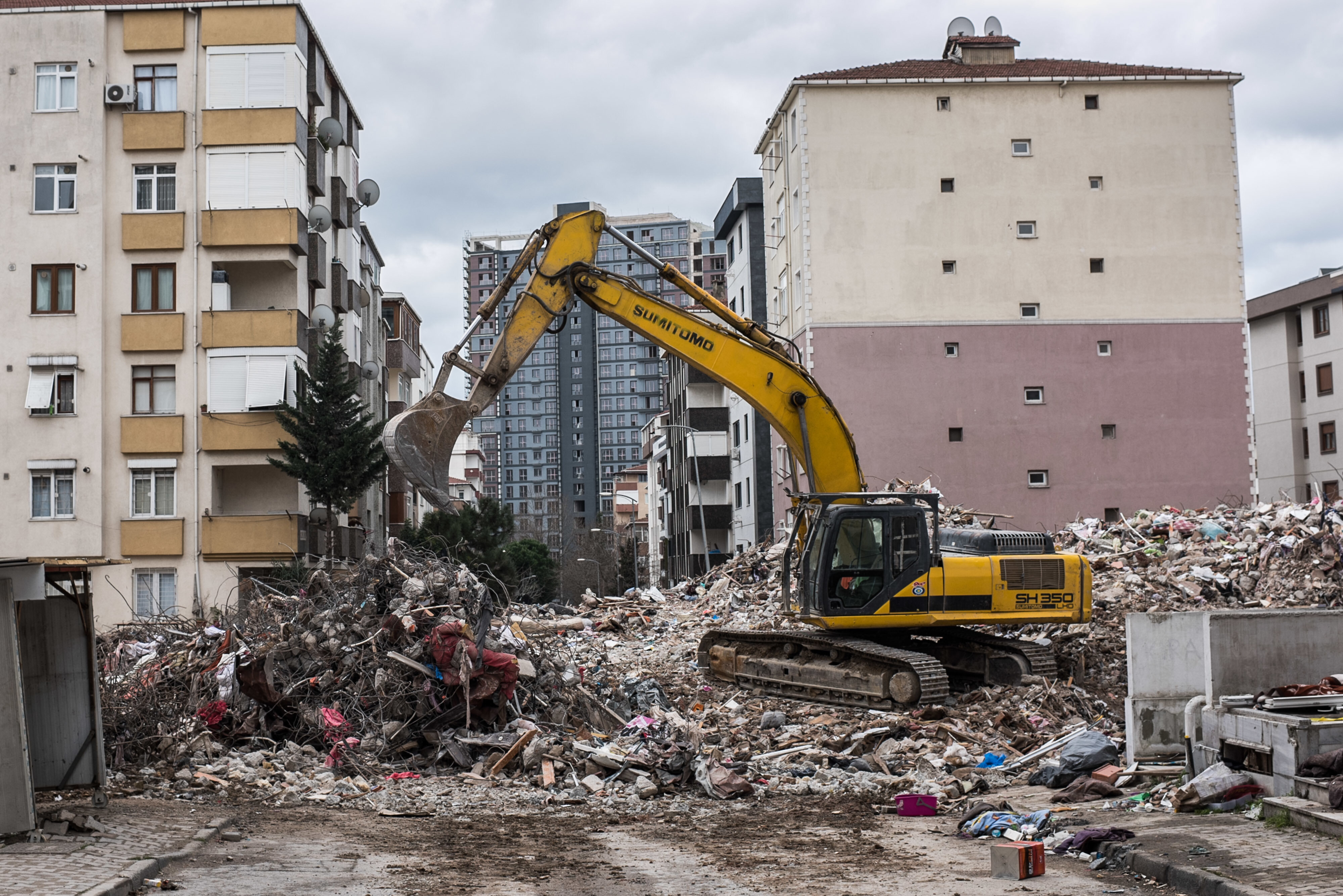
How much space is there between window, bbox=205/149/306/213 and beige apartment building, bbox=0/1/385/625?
4 centimetres

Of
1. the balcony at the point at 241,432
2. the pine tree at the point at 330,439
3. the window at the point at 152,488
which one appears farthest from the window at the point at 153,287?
the pine tree at the point at 330,439

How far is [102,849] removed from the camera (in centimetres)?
946

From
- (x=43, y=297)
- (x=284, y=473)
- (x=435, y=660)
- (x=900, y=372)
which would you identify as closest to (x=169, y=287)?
(x=43, y=297)

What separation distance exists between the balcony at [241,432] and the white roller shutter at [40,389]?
3423mm

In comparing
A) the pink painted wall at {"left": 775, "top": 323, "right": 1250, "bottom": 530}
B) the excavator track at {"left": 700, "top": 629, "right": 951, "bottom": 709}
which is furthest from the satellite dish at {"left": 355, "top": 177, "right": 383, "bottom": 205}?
the excavator track at {"left": 700, "top": 629, "right": 951, "bottom": 709}

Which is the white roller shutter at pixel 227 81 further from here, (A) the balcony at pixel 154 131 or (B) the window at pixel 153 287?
(B) the window at pixel 153 287

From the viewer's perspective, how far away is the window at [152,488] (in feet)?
105

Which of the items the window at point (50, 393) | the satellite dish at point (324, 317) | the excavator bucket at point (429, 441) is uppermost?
the satellite dish at point (324, 317)

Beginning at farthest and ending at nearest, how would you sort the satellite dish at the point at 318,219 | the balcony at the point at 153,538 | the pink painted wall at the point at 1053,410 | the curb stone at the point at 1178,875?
the pink painted wall at the point at 1053,410
the satellite dish at the point at 318,219
the balcony at the point at 153,538
the curb stone at the point at 1178,875

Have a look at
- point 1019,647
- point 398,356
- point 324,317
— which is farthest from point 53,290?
point 1019,647

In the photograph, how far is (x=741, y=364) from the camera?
17062mm

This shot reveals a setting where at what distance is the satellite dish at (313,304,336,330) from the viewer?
3441 cm

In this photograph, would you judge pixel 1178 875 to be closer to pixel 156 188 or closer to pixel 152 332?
pixel 152 332

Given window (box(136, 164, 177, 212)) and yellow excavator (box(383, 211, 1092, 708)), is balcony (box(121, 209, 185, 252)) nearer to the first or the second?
window (box(136, 164, 177, 212))
